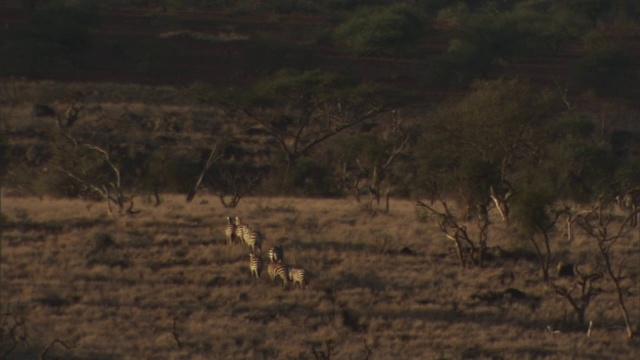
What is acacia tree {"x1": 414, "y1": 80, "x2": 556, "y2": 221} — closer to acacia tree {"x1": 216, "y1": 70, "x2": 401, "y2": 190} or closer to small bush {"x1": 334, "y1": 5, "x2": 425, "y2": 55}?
acacia tree {"x1": 216, "y1": 70, "x2": 401, "y2": 190}

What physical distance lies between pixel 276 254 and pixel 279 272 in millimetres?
806

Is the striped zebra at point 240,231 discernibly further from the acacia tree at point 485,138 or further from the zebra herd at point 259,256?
the acacia tree at point 485,138

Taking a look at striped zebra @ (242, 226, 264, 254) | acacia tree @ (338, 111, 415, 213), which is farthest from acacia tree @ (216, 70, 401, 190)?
striped zebra @ (242, 226, 264, 254)

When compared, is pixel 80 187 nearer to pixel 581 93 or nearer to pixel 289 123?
pixel 289 123

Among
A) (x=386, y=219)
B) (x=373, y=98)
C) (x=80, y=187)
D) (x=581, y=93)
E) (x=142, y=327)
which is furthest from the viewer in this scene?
(x=581, y=93)

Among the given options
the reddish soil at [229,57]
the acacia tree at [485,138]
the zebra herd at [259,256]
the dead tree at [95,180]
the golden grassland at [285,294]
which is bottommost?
the golden grassland at [285,294]

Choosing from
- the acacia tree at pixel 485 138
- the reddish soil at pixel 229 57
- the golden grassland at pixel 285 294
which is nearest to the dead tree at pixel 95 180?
the golden grassland at pixel 285 294

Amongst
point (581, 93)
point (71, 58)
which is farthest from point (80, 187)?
point (581, 93)

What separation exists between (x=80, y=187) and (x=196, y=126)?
10.7 meters

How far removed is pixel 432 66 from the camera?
43219 mm

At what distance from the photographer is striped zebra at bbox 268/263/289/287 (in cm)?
1446

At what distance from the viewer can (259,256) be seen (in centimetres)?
1527

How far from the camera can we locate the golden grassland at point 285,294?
1222 centimetres

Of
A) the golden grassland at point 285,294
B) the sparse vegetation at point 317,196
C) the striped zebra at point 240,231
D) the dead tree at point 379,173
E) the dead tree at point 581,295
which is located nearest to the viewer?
the golden grassland at point 285,294
